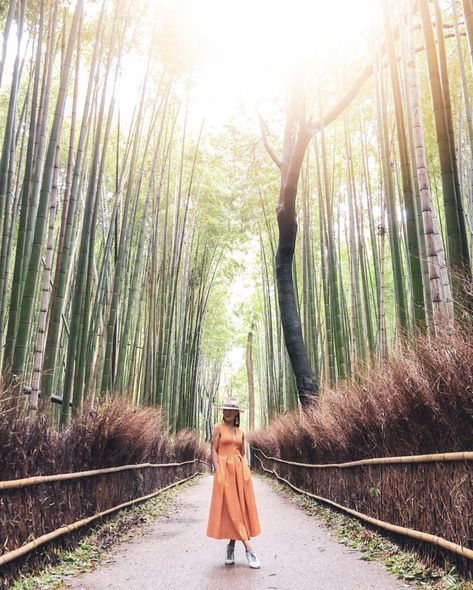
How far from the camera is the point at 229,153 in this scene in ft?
28.8

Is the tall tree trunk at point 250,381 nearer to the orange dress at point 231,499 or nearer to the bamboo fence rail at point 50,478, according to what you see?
the bamboo fence rail at point 50,478

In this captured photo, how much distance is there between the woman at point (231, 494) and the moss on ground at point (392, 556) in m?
0.66

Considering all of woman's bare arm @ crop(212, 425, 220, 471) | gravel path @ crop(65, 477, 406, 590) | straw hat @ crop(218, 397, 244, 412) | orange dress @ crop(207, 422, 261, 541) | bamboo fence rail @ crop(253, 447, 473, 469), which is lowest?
gravel path @ crop(65, 477, 406, 590)

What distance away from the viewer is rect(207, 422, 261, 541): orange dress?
9.73 ft

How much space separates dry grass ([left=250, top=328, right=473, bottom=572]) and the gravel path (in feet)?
1.13

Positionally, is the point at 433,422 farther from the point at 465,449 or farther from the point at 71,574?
the point at 71,574

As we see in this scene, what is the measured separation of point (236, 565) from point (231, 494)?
0.42 meters

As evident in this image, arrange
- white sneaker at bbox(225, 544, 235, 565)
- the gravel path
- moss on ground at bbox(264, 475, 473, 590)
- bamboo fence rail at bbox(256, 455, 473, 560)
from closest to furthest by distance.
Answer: bamboo fence rail at bbox(256, 455, 473, 560) → moss on ground at bbox(264, 475, 473, 590) → the gravel path → white sneaker at bbox(225, 544, 235, 565)

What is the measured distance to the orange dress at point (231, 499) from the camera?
117 inches

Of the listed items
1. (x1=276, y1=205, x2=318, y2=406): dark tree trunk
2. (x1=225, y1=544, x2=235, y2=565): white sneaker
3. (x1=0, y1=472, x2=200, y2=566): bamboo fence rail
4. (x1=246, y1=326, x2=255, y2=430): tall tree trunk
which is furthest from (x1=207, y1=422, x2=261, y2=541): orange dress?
(x1=246, y1=326, x2=255, y2=430): tall tree trunk

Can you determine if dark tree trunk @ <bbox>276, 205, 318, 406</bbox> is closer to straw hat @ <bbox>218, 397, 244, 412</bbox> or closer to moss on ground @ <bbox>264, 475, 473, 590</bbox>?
moss on ground @ <bbox>264, 475, 473, 590</bbox>

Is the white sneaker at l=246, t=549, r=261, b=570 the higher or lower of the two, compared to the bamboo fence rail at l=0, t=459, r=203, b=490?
lower

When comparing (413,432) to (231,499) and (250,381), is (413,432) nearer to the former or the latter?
(231,499)

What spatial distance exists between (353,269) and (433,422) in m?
3.90
